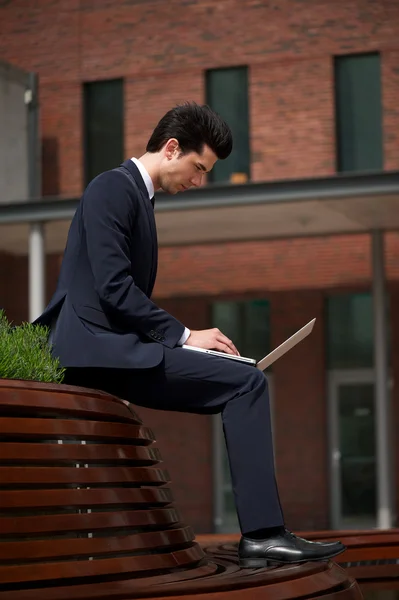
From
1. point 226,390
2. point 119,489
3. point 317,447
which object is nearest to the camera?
point 119,489

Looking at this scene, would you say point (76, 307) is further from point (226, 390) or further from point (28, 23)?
point (28, 23)

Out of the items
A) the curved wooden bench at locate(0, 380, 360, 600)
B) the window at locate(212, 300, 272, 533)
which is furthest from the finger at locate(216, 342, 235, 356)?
the window at locate(212, 300, 272, 533)

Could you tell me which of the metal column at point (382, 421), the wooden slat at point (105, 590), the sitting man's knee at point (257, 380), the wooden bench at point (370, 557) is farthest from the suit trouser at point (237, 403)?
the metal column at point (382, 421)

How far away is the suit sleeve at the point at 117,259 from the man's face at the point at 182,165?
0.17m

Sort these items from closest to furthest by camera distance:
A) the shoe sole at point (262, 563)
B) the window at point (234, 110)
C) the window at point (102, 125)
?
the shoe sole at point (262, 563) → the window at point (234, 110) → the window at point (102, 125)

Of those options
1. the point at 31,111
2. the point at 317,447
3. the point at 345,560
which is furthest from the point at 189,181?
the point at 31,111

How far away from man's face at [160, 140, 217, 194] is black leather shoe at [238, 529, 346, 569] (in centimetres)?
122

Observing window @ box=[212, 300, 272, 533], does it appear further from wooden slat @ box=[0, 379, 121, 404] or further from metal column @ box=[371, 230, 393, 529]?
wooden slat @ box=[0, 379, 121, 404]

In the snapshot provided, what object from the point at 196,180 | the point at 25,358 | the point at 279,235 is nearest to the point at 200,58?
the point at 279,235

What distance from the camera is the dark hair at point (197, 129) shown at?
4.15 metres

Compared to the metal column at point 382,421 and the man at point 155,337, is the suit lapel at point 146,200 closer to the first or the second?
the man at point 155,337

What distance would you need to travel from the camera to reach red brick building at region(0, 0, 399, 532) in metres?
20.4

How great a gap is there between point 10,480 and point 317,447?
57.0 ft

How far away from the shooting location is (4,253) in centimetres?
2119
